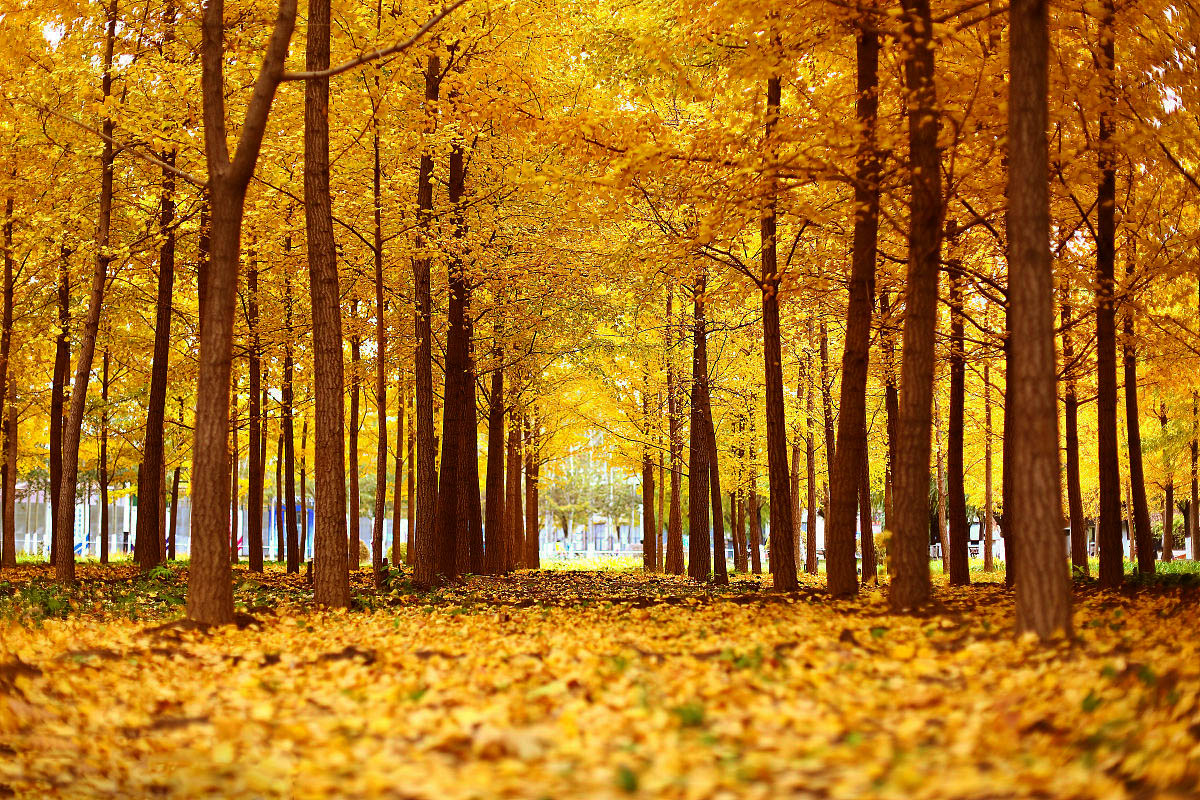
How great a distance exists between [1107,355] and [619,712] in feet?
33.0

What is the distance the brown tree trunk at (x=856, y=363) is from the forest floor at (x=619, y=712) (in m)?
2.73

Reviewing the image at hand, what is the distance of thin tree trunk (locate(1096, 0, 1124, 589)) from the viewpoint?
41.2ft

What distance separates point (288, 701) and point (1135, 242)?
1400 centimetres

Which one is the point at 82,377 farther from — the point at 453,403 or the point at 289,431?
the point at 289,431

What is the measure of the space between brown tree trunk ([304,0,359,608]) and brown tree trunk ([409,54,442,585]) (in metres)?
3.17

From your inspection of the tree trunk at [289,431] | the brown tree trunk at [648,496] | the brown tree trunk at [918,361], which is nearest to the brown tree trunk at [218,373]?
the brown tree trunk at [918,361]

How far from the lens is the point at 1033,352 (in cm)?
679

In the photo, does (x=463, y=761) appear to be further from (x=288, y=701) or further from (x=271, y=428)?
(x=271, y=428)

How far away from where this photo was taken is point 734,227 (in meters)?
11.5

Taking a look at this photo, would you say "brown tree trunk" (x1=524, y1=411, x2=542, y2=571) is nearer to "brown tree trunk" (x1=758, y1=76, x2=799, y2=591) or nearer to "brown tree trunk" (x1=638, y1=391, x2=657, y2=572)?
"brown tree trunk" (x1=638, y1=391, x2=657, y2=572)

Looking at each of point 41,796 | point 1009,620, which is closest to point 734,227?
point 1009,620

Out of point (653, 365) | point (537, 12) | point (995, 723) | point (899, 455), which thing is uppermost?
point (537, 12)

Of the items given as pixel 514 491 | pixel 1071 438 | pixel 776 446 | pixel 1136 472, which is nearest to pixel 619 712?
pixel 776 446

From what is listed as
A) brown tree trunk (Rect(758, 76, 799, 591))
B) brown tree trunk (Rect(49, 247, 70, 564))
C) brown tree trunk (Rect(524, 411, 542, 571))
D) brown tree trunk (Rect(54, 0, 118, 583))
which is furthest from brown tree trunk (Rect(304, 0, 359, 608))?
brown tree trunk (Rect(524, 411, 542, 571))
